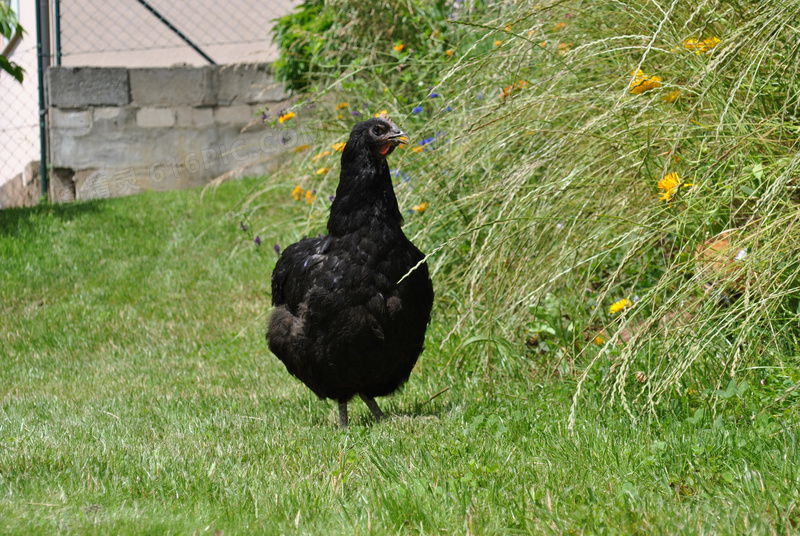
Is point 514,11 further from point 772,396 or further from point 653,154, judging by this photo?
point 772,396

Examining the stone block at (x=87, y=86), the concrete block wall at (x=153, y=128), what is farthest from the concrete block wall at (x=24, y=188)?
the stone block at (x=87, y=86)

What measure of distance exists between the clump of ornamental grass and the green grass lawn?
0.77 ft

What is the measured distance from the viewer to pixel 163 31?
1045 cm

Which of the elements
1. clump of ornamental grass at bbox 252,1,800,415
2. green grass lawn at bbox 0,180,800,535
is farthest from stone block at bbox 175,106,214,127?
clump of ornamental grass at bbox 252,1,800,415

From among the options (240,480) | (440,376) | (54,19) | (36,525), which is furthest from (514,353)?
(54,19)

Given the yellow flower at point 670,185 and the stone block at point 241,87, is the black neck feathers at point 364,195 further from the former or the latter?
the stone block at point 241,87

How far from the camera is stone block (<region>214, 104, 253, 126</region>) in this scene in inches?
394

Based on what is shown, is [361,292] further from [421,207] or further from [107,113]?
[107,113]

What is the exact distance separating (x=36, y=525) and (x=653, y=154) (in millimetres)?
2906

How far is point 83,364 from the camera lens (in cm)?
536

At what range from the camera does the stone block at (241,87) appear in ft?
32.7

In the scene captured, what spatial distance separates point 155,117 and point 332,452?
305 inches

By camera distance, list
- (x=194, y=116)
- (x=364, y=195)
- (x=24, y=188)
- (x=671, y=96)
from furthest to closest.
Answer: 1. (x=24, y=188)
2. (x=194, y=116)
3. (x=671, y=96)
4. (x=364, y=195)

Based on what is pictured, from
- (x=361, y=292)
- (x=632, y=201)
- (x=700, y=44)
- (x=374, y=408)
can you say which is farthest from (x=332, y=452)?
(x=700, y=44)
